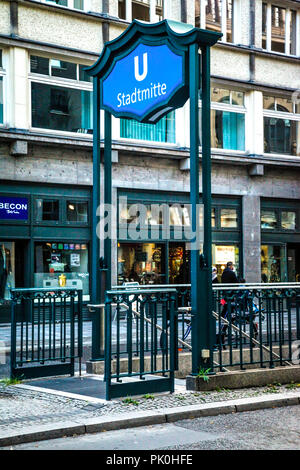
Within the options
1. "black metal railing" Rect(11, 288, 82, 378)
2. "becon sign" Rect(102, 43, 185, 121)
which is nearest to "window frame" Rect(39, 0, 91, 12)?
"becon sign" Rect(102, 43, 185, 121)

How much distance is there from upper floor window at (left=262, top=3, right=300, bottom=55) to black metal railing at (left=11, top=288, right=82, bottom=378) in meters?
17.8

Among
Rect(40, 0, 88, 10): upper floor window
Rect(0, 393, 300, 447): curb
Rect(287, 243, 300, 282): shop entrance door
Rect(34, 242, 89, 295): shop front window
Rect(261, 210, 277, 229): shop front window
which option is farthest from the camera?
Rect(287, 243, 300, 282): shop entrance door

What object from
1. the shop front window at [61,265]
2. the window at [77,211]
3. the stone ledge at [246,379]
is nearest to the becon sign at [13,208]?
the shop front window at [61,265]

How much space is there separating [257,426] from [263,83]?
755 inches

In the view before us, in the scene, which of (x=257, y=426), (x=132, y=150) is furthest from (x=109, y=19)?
(x=257, y=426)

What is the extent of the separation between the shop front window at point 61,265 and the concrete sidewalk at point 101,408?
11.3 m

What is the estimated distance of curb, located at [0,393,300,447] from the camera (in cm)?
645

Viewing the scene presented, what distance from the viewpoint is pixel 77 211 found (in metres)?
21.0

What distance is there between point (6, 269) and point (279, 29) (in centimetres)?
1354

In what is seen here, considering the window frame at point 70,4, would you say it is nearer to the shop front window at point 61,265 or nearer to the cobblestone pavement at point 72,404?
the shop front window at point 61,265

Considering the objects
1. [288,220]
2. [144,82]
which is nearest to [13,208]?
[144,82]

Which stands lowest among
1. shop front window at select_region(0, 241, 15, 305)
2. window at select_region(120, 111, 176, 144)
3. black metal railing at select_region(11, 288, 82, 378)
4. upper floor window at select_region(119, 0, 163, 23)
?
black metal railing at select_region(11, 288, 82, 378)

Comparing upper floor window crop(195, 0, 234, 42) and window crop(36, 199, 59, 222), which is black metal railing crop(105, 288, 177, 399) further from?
upper floor window crop(195, 0, 234, 42)
